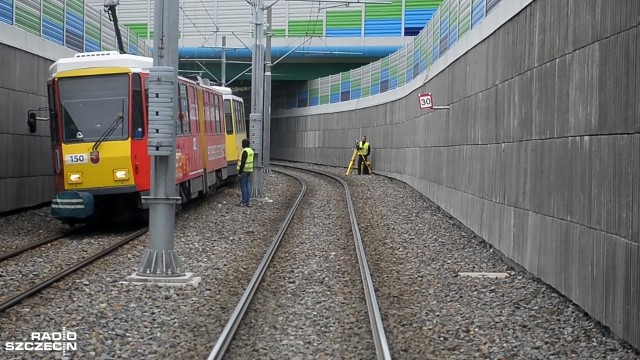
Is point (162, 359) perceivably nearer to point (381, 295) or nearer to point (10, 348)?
point (10, 348)

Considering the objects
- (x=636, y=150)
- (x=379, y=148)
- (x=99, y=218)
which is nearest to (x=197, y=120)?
(x=99, y=218)

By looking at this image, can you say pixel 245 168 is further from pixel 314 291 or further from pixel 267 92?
pixel 267 92

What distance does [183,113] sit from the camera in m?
18.1

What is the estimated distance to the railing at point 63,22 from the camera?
1866 centimetres

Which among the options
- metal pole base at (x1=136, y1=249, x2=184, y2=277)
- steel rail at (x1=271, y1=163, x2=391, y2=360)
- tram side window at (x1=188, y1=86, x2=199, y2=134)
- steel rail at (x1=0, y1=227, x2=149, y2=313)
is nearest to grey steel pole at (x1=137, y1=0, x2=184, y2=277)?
metal pole base at (x1=136, y1=249, x2=184, y2=277)

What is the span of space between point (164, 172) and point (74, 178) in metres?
5.03

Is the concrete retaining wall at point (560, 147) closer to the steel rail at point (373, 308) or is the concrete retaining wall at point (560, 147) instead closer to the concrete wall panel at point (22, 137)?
the steel rail at point (373, 308)

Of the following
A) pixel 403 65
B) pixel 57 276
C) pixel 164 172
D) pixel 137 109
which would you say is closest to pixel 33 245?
pixel 137 109

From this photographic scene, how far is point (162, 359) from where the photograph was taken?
7.04 metres

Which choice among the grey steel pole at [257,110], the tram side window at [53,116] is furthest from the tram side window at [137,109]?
the grey steel pole at [257,110]

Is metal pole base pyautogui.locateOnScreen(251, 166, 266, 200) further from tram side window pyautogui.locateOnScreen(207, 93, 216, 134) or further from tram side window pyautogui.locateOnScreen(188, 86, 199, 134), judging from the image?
tram side window pyautogui.locateOnScreen(188, 86, 199, 134)

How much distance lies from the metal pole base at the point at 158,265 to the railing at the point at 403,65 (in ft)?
21.6

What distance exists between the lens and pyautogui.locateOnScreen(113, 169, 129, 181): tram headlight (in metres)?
15.5

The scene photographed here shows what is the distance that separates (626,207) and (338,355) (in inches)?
106
